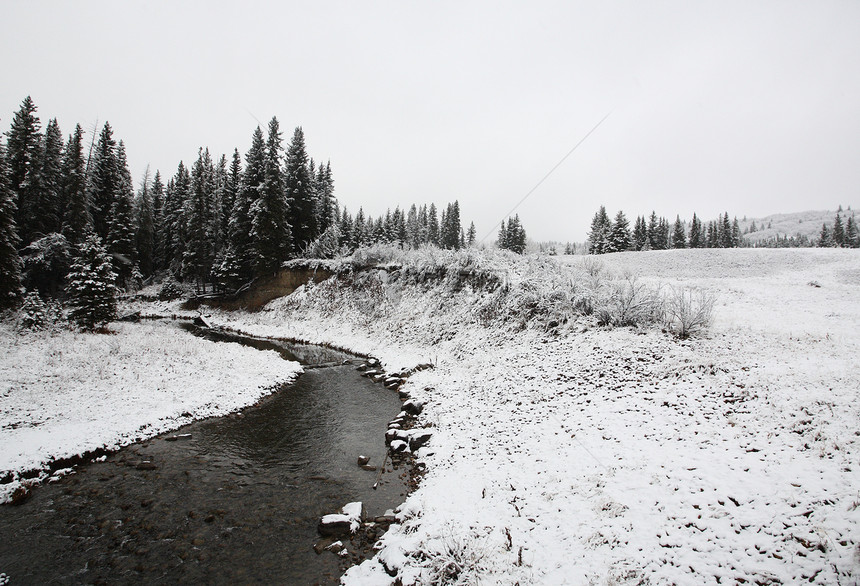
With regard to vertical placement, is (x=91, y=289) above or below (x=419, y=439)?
above

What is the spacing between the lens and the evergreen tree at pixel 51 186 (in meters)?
31.4

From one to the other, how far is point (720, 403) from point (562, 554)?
216 inches

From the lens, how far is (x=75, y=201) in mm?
32062

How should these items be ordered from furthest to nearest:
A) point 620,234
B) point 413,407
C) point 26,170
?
point 620,234, point 26,170, point 413,407

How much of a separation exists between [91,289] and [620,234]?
213 ft

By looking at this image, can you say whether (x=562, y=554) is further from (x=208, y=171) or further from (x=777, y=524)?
(x=208, y=171)

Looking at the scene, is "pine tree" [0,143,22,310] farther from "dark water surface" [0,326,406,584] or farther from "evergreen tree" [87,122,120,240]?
"evergreen tree" [87,122,120,240]

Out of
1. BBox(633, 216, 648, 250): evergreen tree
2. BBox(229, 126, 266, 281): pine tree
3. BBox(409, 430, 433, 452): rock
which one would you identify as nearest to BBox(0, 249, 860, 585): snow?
BBox(409, 430, 433, 452): rock

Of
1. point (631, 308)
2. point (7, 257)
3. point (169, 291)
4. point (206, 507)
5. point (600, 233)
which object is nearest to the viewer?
point (206, 507)

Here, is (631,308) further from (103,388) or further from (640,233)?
(640,233)

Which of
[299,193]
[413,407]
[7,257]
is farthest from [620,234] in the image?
[7,257]

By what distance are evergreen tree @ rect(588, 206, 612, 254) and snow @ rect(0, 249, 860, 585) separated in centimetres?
4585

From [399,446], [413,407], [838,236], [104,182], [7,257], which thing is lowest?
[399,446]

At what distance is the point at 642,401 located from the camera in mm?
9023
